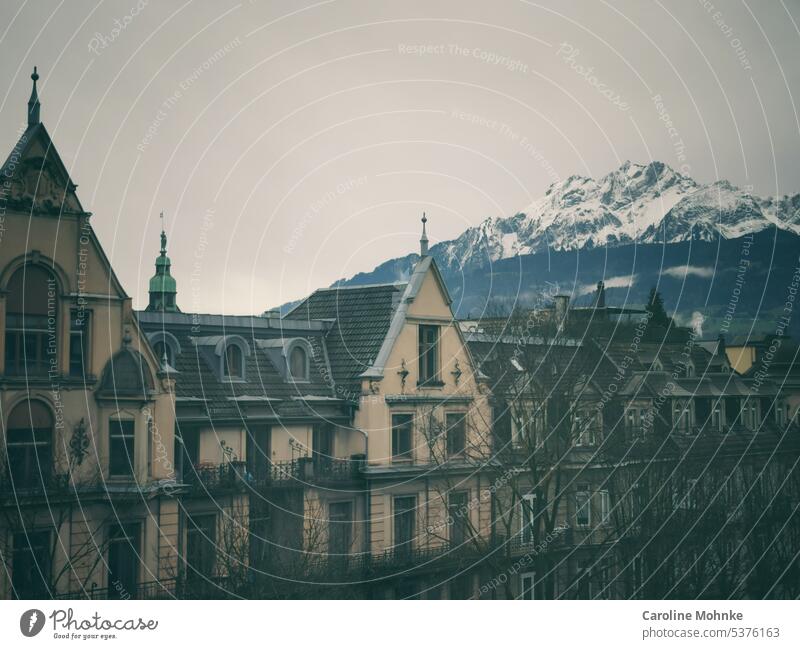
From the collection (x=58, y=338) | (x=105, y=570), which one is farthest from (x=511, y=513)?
(x=58, y=338)

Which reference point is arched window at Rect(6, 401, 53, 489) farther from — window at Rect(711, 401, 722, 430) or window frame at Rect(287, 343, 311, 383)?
window at Rect(711, 401, 722, 430)

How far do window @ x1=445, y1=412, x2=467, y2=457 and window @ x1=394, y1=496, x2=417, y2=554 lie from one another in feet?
3.35

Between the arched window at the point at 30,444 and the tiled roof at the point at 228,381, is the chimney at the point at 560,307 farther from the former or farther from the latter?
the arched window at the point at 30,444

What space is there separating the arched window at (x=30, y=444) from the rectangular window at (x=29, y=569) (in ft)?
2.11

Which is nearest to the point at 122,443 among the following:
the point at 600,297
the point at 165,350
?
the point at 165,350

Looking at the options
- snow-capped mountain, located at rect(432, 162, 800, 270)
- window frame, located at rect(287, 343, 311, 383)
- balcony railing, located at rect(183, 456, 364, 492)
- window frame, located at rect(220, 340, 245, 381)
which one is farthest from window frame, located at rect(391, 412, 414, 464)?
window frame, located at rect(220, 340, 245, 381)

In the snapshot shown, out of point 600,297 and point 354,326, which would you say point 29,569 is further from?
point 600,297

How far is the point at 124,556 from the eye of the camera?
14117 mm

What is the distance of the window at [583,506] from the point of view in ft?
60.9

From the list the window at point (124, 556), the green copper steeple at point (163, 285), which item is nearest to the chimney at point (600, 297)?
the green copper steeple at point (163, 285)

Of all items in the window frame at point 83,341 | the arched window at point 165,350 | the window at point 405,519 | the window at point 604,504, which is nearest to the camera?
the window frame at point 83,341

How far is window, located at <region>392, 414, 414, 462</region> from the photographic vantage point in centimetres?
1756
